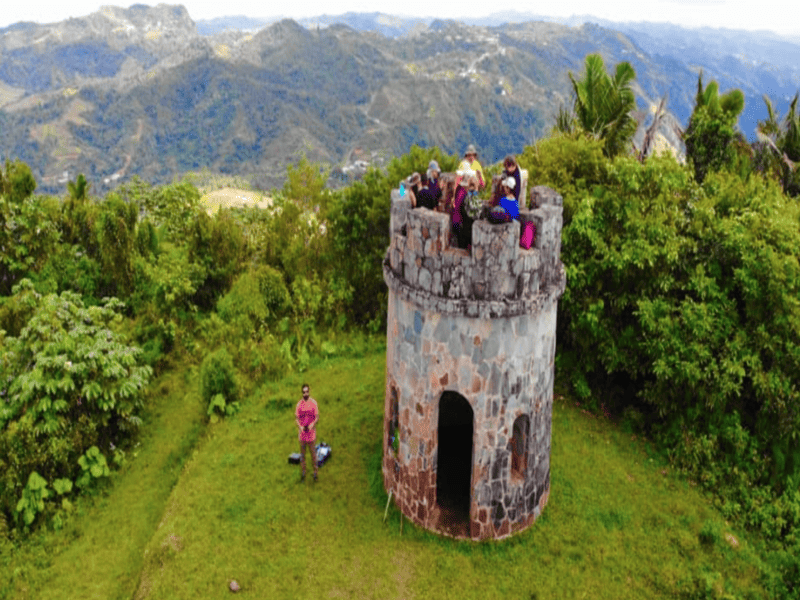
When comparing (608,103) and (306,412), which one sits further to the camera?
(608,103)

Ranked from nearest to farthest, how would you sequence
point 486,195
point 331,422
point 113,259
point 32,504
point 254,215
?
point 32,504
point 331,422
point 486,195
point 113,259
point 254,215

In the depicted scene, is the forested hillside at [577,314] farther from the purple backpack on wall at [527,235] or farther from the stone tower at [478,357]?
the purple backpack on wall at [527,235]

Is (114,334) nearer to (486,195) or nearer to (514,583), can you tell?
(486,195)

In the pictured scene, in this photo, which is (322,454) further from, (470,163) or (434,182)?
(470,163)

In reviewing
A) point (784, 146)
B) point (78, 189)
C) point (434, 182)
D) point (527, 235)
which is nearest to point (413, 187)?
point (434, 182)

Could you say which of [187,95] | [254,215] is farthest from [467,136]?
[254,215]

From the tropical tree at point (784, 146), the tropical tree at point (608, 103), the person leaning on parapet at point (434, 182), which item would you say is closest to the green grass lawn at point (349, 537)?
the person leaning on parapet at point (434, 182)

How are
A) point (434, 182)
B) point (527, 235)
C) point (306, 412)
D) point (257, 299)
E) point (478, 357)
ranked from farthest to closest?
point (257, 299)
point (306, 412)
point (434, 182)
point (478, 357)
point (527, 235)
